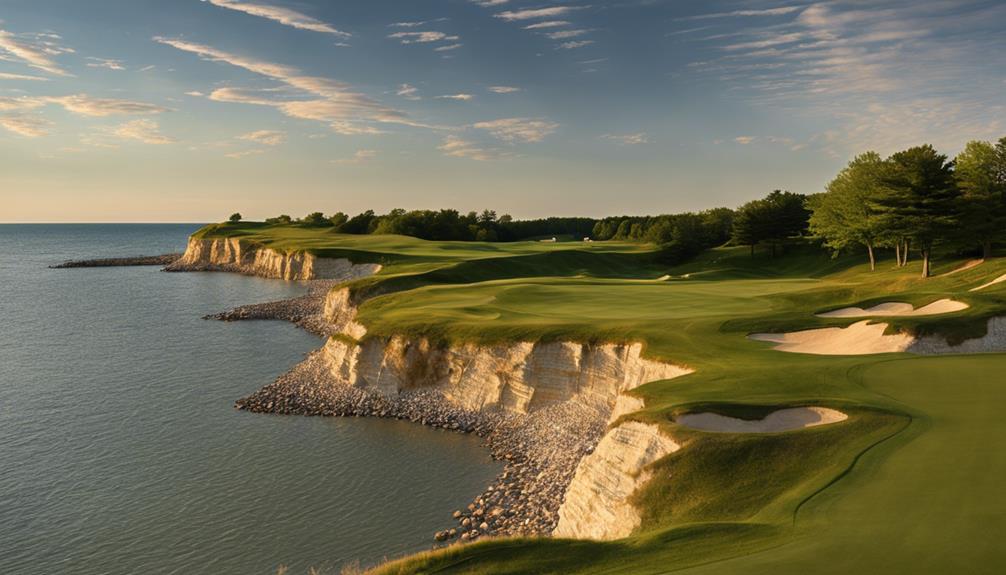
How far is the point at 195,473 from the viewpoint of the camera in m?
25.5

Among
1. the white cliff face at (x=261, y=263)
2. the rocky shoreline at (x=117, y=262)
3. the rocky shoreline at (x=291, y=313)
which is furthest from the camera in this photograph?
the rocky shoreline at (x=117, y=262)

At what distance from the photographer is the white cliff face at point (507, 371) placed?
28.7 m

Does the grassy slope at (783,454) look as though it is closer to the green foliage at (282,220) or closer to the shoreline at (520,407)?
the shoreline at (520,407)

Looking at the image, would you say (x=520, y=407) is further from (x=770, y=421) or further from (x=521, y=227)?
(x=521, y=227)

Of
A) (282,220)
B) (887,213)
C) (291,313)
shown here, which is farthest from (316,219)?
(887,213)

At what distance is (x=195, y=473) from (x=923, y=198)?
53884 mm

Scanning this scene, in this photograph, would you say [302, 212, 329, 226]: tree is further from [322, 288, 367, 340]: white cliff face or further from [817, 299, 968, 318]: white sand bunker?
[817, 299, 968, 318]: white sand bunker

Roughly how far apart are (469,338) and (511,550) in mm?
22392

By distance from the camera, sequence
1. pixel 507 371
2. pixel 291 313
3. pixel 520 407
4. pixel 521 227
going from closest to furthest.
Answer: pixel 520 407 < pixel 507 371 < pixel 291 313 < pixel 521 227

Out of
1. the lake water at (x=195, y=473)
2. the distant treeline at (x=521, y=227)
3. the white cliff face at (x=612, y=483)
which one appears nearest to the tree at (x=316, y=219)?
the distant treeline at (x=521, y=227)

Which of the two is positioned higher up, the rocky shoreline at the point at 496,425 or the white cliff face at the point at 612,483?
the white cliff face at the point at 612,483

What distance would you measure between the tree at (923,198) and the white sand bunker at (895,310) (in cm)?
2155

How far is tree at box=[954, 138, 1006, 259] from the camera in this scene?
51.7 metres

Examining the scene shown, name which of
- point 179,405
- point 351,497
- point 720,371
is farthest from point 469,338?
point 179,405
